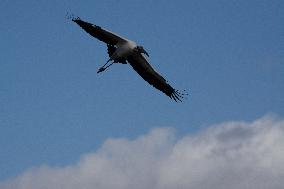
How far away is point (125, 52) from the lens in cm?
3256

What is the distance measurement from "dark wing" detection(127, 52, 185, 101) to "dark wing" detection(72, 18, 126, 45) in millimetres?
1305

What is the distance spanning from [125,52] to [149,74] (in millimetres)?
2386

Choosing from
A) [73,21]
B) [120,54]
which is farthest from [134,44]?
[73,21]

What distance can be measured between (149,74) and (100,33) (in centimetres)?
375

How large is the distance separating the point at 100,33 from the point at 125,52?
1.68 metres

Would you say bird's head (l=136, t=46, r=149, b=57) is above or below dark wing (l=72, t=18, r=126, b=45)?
above

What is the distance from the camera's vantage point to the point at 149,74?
34219 millimetres

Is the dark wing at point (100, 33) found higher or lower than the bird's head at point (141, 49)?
lower

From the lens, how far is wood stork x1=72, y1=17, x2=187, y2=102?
1271 inches

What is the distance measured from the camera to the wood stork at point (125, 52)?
3228 centimetres

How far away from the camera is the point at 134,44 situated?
32.8 meters

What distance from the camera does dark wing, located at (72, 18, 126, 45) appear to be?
32062 mm

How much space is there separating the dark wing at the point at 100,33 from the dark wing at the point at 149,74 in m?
1.30

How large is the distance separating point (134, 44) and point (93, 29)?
7.65 feet
